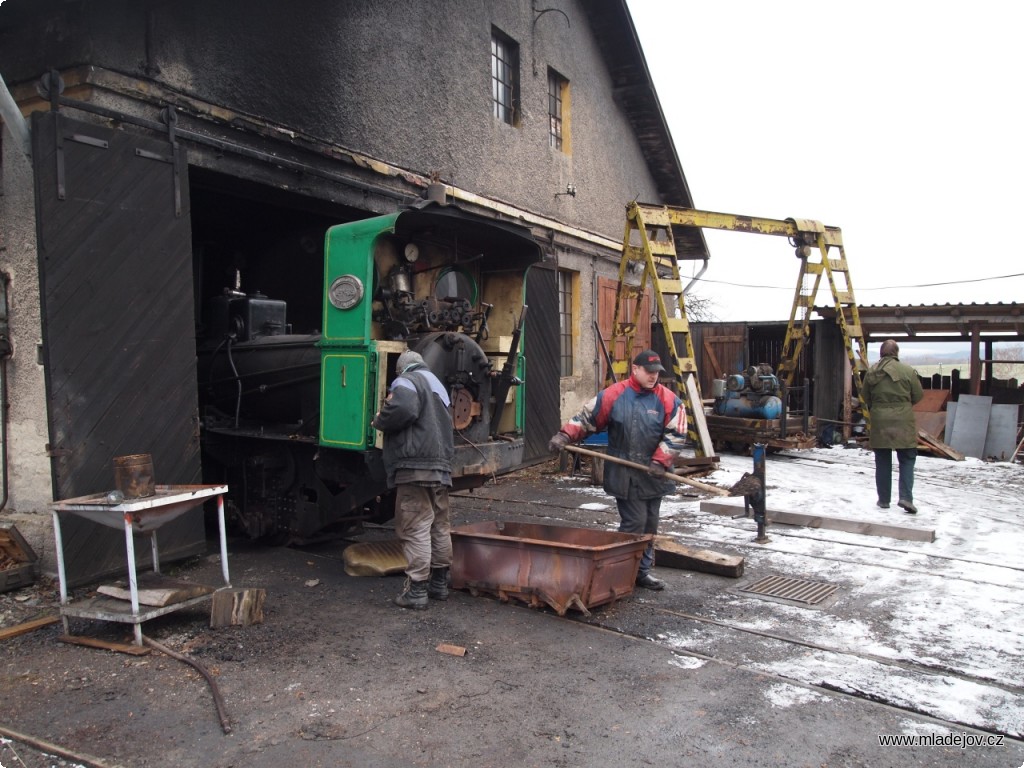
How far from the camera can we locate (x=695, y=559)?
5984 millimetres

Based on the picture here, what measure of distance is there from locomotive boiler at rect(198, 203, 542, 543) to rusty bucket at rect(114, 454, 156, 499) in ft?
4.90

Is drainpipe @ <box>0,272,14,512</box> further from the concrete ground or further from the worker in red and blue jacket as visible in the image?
the worker in red and blue jacket

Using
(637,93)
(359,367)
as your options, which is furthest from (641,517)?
(637,93)

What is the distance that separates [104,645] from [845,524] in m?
6.34

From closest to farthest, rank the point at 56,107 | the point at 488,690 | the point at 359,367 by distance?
the point at 488,690, the point at 56,107, the point at 359,367

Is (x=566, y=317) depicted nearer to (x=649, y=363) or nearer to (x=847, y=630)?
(x=649, y=363)

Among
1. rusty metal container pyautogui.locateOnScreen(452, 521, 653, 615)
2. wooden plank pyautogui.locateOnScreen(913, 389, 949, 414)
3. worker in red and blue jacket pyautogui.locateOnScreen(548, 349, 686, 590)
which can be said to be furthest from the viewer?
wooden plank pyautogui.locateOnScreen(913, 389, 949, 414)

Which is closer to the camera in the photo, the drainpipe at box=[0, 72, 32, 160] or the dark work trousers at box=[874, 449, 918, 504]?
Answer: the drainpipe at box=[0, 72, 32, 160]

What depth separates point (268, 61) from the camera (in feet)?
23.6

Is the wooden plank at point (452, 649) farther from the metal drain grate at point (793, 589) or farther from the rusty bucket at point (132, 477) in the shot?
the metal drain grate at point (793, 589)

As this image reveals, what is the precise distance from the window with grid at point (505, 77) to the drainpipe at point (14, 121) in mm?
6669

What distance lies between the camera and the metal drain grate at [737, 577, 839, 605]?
5344mm

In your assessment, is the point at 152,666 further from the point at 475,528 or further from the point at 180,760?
the point at 475,528

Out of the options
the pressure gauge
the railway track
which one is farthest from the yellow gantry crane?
the pressure gauge
